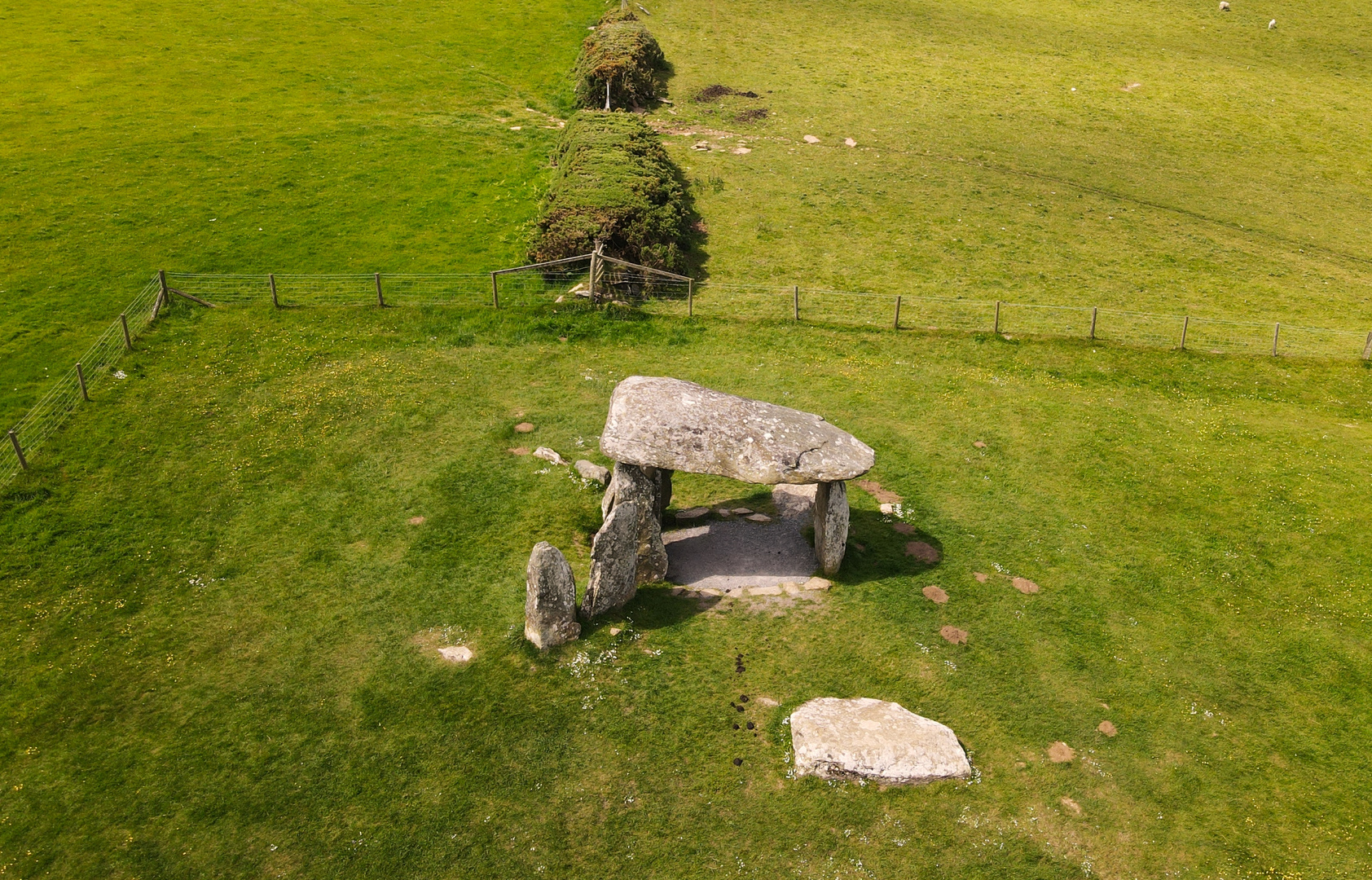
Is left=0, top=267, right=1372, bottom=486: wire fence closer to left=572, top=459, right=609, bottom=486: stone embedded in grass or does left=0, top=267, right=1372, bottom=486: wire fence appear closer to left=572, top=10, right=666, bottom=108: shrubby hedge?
left=572, top=459, right=609, bottom=486: stone embedded in grass

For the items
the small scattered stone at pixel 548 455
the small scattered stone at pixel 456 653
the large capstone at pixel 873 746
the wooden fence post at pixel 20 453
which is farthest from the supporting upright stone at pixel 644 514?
the wooden fence post at pixel 20 453

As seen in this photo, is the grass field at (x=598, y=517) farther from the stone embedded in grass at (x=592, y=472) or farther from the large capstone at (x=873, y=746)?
the stone embedded in grass at (x=592, y=472)

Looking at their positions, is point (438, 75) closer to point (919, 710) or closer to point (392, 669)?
point (392, 669)

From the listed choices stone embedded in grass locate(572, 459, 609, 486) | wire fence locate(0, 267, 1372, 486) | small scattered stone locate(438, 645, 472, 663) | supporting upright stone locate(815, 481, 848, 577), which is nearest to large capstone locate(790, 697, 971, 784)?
supporting upright stone locate(815, 481, 848, 577)

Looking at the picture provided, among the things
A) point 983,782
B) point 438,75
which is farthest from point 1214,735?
point 438,75

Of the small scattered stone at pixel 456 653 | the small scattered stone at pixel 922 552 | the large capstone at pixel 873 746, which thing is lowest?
the large capstone at pixel 873 746
